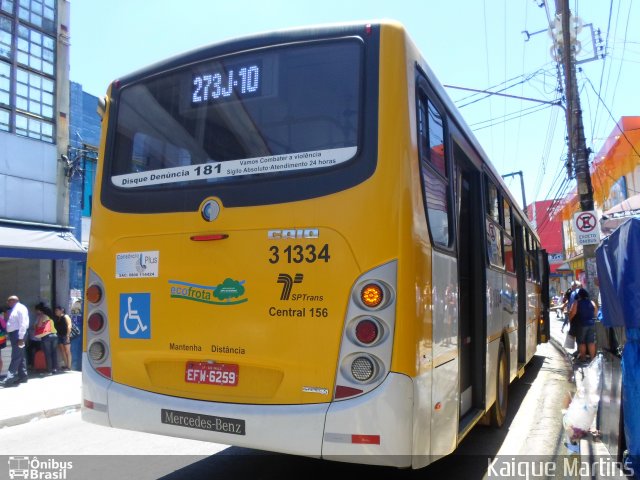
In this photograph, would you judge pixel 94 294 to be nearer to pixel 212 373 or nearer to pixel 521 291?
pixel 212 373

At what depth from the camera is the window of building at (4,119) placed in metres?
12.4

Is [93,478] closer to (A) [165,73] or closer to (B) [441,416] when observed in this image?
(B) [441,416]

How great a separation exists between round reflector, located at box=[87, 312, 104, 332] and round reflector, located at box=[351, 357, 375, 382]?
2.11 meters

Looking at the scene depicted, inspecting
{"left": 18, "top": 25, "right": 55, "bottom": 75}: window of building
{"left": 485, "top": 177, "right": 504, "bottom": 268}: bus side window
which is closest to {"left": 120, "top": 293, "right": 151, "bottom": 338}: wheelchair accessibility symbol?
{"left": 485, "top": 177, "right": 504, "bottom": 268}: bus side window

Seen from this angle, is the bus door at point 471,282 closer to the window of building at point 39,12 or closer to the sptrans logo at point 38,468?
the sptrans logo at point 38,468

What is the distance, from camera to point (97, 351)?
432 centimetres

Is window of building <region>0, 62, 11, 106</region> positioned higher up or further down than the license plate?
higher up

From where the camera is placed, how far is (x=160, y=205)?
421 cm

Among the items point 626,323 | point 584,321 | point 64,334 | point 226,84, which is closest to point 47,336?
point 64,334

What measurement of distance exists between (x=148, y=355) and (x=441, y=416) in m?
2.12

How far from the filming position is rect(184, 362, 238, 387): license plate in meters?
3.74

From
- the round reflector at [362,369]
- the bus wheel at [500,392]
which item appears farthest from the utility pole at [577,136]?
the round reflector at [362,369]

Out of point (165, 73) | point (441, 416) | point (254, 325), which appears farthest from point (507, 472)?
point (165, 73)

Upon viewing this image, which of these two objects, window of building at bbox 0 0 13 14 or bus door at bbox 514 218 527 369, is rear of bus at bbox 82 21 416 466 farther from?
window of building at bbox 0 0 13 14
